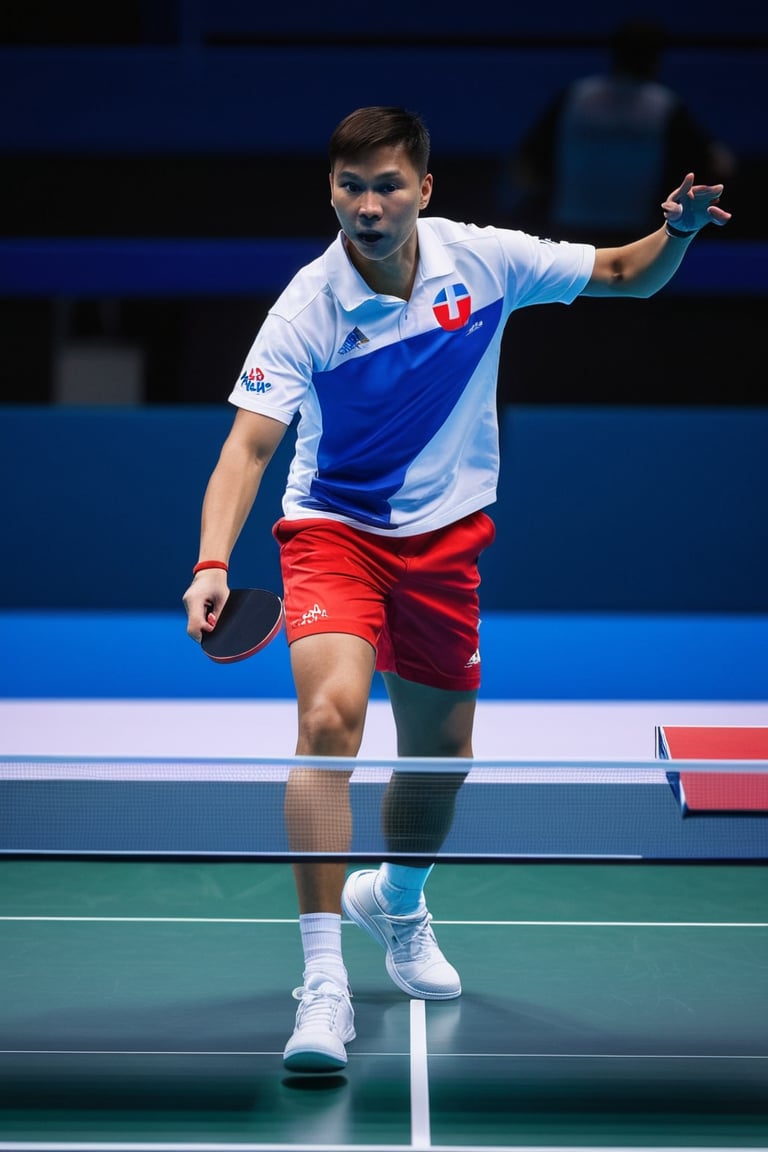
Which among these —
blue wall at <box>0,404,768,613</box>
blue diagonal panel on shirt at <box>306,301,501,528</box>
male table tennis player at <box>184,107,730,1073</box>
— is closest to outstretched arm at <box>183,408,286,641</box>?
male table tennis player at <box>184,107,730,1073</box>

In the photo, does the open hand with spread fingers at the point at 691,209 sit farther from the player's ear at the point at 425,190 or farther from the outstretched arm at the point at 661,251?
the player's ear at the point at 425,190

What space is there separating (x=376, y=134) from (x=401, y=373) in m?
0.42

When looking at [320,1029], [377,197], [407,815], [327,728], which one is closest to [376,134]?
[377,197]

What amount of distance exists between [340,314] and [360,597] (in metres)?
0.51

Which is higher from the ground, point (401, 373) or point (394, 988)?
point (401, 373)

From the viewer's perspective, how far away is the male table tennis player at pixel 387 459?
262 cm

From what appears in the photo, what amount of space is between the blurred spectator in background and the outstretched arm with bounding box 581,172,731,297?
3856mm

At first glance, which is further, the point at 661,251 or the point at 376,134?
the point at 661,251

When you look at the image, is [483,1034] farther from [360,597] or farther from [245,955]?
[360,597]

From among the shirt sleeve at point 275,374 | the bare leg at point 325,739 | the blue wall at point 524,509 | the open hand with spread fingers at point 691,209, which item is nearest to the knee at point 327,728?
the bare leg at point 325,739

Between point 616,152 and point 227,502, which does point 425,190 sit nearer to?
Result: point 227,502

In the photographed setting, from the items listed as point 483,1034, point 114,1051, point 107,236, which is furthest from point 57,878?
point 107,236

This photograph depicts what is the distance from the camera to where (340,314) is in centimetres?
277

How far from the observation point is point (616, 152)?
676 cm
